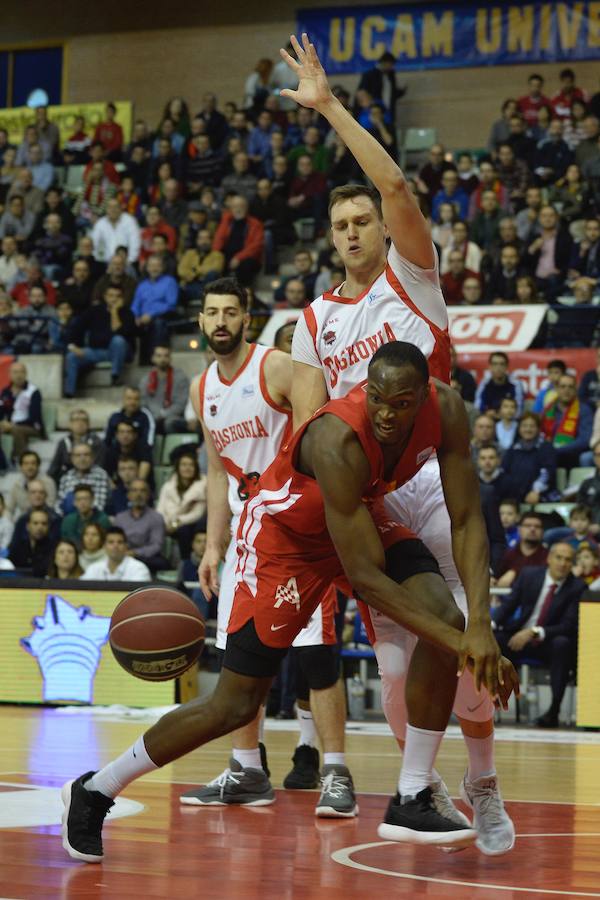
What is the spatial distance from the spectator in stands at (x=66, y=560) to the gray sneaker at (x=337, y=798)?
23.0 feet

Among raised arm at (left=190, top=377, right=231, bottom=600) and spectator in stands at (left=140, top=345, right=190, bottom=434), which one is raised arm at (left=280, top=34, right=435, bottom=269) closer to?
raised arm at (left=190, top=377, right=231, bottom=600)

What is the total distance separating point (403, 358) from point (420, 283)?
2.75 ft

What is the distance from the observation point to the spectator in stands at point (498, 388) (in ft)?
47.0

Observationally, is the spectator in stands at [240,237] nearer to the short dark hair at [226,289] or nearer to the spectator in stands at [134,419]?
the spectator in stands at [134,419]

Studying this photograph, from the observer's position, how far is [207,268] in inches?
723

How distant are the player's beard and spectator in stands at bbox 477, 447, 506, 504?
6.57 metres

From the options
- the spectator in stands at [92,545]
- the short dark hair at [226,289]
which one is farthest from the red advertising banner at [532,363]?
the short dark hair at [226,289]

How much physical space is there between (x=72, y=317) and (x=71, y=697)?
7859 mm

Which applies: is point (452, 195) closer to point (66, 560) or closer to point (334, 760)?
point (66, 560)

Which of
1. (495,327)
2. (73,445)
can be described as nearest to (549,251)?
A: (495,327)

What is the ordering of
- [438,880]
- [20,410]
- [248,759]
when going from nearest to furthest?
[438,880]
[248,759]
[20,410]

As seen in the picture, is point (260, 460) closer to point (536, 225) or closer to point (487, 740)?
point (487, 740)

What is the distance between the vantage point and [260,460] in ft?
21.9

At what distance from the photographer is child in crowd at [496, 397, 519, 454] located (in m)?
13.9
